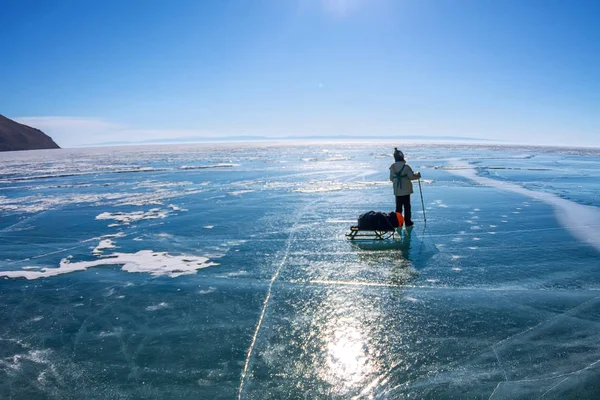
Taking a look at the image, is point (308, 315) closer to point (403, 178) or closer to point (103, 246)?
point (403, 178)

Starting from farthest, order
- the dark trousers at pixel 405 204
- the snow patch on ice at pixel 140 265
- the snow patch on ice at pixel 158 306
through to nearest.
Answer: the dark trousers at pixel 405 204, the snow patch on ice at pixel 140 265, the snow patch on ice at pixel 158 306

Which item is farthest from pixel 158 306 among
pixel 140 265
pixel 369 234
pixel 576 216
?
pixel 576 216

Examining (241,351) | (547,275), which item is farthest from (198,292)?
(547,275)

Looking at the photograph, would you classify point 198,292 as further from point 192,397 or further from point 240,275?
point 192,397

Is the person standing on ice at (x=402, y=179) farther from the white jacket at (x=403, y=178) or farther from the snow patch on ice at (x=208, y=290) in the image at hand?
the snow patch on ice at (x=208, y=290)

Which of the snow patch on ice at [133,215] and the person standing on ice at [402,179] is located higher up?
the person standing on ice at [402,179]

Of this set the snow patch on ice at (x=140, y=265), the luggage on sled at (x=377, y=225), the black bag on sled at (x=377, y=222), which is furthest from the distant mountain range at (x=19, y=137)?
the black bag on sled at (x=377, y=222)
